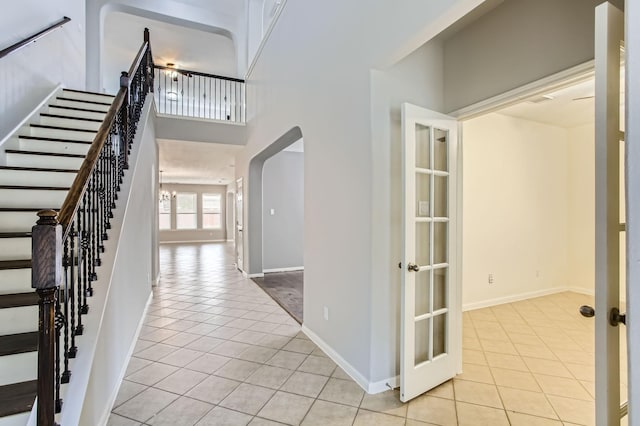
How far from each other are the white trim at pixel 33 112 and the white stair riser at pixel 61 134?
0.12 m

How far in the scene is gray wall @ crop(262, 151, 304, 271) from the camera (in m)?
6.73

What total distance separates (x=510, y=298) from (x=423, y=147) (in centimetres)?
349

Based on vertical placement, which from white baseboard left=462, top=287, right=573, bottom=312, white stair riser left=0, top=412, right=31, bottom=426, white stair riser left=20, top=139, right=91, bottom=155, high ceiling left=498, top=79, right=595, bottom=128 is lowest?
white baseboard left=462, top=287, right=573, bottom=312

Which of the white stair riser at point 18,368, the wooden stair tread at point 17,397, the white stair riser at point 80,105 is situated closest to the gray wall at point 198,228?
the white stair riser at point 80,105

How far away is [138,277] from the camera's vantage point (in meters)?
3.23

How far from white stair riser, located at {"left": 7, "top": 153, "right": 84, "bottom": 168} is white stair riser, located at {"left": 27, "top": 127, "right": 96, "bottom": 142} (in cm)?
48

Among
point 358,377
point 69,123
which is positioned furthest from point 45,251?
point 69,123

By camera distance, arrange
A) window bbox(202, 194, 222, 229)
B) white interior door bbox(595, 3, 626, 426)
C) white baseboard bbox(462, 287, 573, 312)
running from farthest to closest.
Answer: window bbox(202, 194, 222, 229) < white baseboard bbox(462, 287, 573, 312) < white interior door bbox(595, 3, 626, 426)

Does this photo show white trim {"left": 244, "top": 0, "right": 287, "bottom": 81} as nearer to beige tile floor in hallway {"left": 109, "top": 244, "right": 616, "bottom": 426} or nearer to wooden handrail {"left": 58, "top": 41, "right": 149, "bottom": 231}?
wooden handrail {"left": 58, "top": 41, "right": 149, "bottom": 231}

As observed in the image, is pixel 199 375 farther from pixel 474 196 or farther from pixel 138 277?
pixel 474 196

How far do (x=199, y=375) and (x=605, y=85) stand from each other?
3.02 m

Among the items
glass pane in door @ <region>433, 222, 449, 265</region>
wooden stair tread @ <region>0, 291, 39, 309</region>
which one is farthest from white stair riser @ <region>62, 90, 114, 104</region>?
glass pane in door @ <region>433, 222, 449, 265</region>

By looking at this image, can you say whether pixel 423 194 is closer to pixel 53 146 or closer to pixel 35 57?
pixel 53 146

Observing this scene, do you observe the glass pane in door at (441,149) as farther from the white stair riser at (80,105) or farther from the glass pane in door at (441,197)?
the white stair riser at (80,105)
